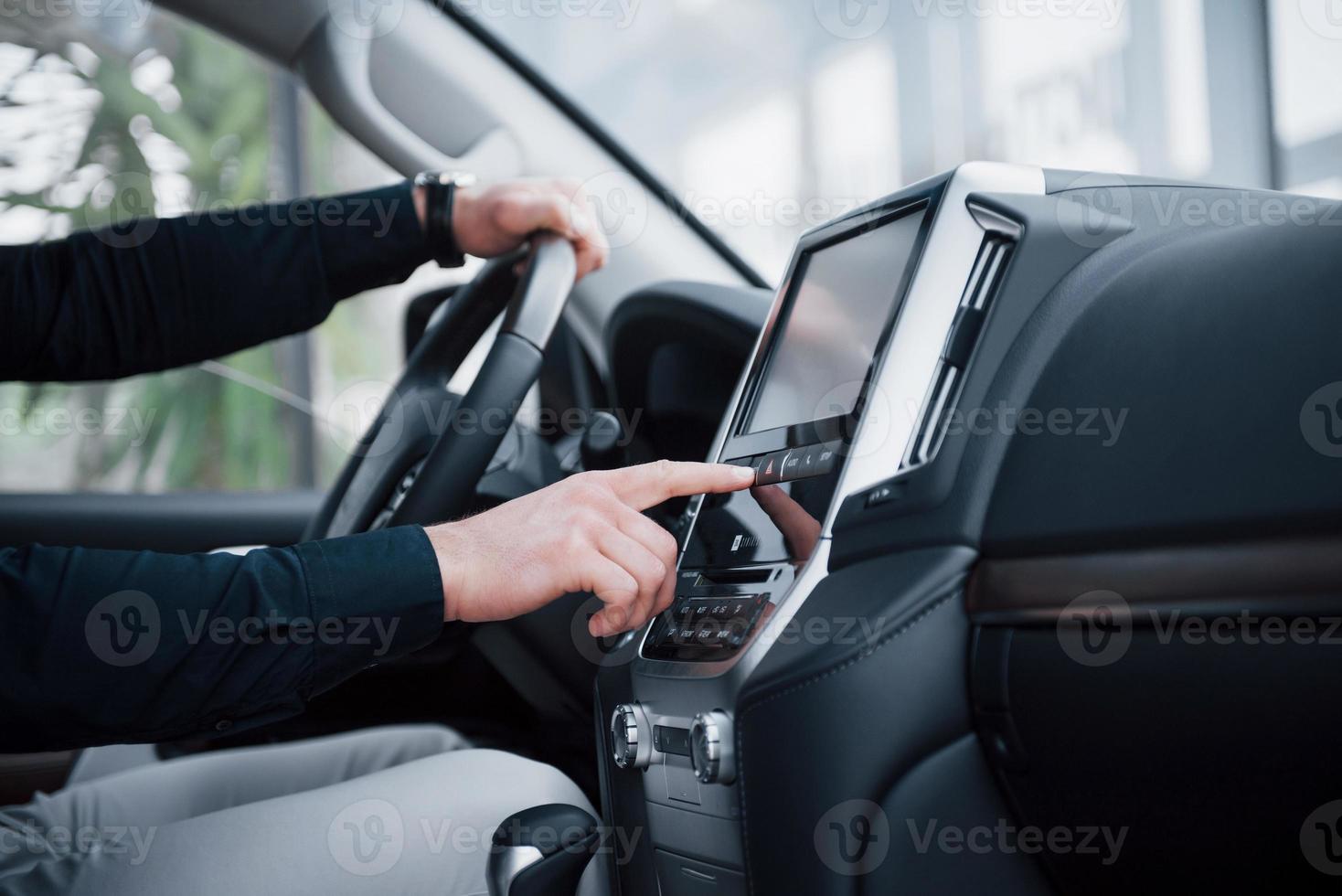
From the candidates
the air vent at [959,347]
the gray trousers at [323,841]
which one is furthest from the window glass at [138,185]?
the air vent at [959,347]

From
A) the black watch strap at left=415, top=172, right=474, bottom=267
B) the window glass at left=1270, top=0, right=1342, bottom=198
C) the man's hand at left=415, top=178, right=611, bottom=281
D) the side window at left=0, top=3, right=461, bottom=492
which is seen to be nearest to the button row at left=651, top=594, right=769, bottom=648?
the man's hand at left=415, top=178, right=611, bottom=281

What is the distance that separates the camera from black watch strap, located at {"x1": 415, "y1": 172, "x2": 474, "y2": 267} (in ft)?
3.92

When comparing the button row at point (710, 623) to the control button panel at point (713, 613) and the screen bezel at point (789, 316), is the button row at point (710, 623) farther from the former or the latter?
the screen bezel at point (789, 316)

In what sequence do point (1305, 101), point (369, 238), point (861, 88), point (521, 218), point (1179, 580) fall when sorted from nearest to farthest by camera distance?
point (1179, 580) → point (521, 218) → point (369, 238) → point (1305, 101) → point (861, 88)

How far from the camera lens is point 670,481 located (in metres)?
0.76

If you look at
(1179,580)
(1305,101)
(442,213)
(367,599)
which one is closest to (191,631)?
(367,599)

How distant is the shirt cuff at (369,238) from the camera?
1212 millimetres

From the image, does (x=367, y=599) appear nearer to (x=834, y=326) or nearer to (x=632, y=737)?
(x=632, y=737)

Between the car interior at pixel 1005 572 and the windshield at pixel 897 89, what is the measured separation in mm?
162

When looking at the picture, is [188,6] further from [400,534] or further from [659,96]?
[659,96]

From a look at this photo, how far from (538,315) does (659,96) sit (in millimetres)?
5356

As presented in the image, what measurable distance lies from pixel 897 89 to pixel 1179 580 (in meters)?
4.57

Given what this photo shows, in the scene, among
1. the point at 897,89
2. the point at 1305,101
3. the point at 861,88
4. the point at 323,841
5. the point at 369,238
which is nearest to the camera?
the point at 323,841

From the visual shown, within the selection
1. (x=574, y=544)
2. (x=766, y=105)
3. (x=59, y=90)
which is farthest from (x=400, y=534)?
(x=766, y=105)
